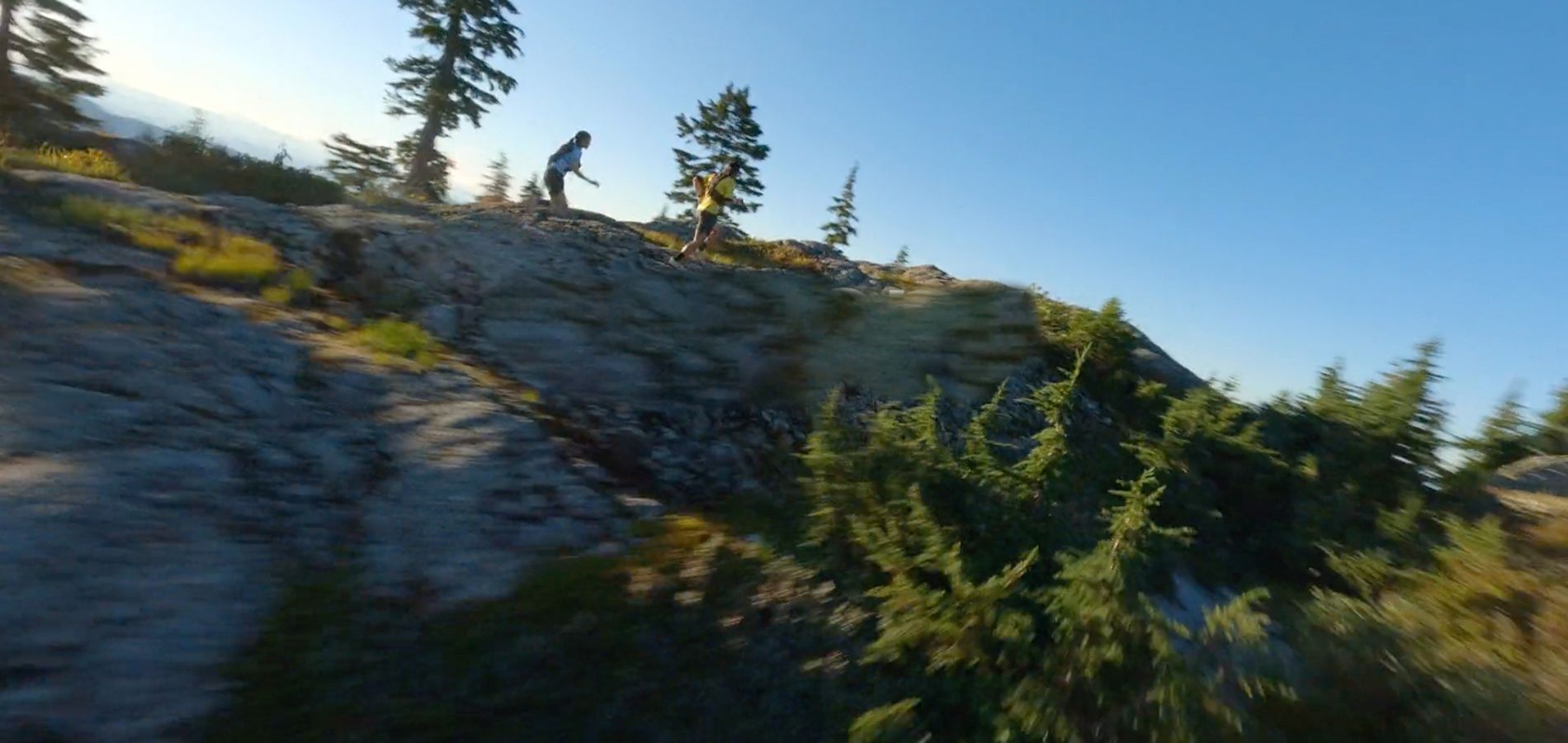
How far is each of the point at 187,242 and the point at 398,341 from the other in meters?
4.08

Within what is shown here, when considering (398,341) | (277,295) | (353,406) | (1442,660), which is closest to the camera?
(1442,660)

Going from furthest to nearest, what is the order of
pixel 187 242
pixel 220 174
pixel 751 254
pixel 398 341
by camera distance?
pixel 220 174 → pixel 751 254 → pixel 187 242 → pixel 398 341

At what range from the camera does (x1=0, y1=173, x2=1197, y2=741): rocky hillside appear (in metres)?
4.22

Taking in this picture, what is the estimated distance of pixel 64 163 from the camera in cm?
1448

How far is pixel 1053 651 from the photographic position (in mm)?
4793

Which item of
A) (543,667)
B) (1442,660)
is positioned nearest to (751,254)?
(543,667)

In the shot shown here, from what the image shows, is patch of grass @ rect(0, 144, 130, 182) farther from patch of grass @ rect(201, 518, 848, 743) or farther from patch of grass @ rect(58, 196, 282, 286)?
patch of grass @ rect(201, 518, 848, 743)

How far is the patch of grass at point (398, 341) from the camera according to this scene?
852cm

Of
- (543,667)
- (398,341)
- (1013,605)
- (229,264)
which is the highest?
(229,264)

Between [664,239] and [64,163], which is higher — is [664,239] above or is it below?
above

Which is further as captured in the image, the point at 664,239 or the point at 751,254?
the point at 751,254

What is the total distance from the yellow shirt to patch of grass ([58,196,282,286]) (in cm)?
690

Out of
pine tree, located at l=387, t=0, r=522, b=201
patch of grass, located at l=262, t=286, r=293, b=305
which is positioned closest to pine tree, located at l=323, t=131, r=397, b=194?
pine tree, located at l=387, t=0, r=522, b=201

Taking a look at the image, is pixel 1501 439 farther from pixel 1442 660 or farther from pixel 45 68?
pixel 45 68
